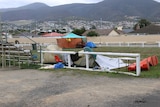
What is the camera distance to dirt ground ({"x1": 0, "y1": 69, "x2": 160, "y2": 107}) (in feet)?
23.8

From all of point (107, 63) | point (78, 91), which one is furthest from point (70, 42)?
point (78, 91)

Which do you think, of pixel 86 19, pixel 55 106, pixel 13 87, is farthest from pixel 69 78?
pixel 86 19

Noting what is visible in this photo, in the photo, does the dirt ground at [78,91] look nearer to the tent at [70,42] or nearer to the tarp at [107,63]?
the tarp at [107,63]

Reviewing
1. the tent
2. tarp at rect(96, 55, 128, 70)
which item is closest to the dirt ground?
tarp at rect(96, 55, 128, 70)

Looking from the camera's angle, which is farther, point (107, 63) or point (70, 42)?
point (70, 42)

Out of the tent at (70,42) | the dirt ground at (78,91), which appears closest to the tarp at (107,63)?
the dirt ground at (78,91)

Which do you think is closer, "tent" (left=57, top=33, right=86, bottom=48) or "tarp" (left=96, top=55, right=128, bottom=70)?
"tarp" (left=96, top=55, right=128, bottom=70)

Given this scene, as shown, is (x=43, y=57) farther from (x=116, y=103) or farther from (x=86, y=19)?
(x=86, y=19)

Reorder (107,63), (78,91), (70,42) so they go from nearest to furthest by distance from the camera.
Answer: (78,91) < (107,63) < (70,42)

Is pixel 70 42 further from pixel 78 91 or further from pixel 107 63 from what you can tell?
pixel 78 91

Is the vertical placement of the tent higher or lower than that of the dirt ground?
higher

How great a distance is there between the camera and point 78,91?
337 inches

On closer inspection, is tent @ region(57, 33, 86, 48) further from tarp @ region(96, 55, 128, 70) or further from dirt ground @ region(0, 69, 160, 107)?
dirt ground @ region(0, 69, 160, 107)

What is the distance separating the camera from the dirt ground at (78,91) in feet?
23.8
